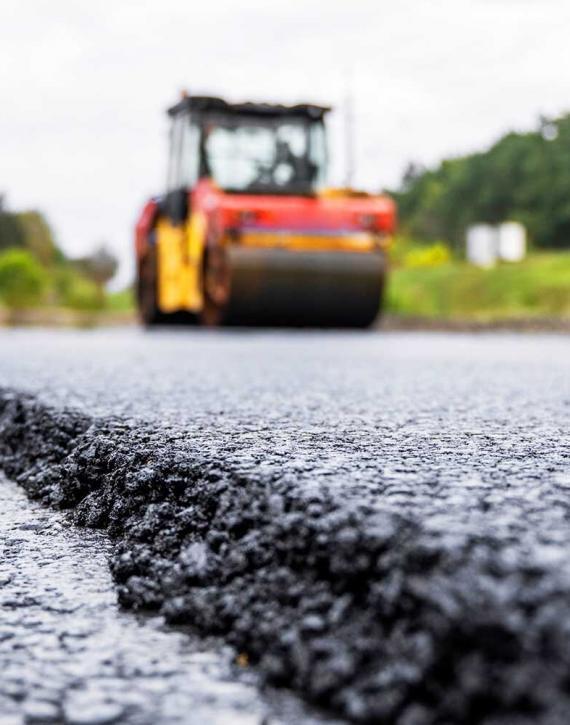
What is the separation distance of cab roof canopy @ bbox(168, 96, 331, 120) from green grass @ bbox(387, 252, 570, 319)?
7389 millimetres

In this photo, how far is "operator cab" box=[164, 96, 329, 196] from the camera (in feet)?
33.6

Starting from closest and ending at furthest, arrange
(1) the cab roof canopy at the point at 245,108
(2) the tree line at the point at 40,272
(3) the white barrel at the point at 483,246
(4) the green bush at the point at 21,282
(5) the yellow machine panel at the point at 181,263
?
1. (5) the yellow machine panel at the point at 181,263
2. (1) the cab roof canopy at the point at 245,108
3. (3) the white barrel at the point at 483,246
4. (4) the green bush at the point at 21,282
5. (2) the tree line at the point at 40,272

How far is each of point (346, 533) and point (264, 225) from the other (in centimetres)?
860

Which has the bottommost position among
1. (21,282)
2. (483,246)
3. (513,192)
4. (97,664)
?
(97,664)

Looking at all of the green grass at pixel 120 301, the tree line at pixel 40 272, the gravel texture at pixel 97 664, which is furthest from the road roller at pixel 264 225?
the green grass at pixel 120 301

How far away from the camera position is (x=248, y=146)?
10.5m

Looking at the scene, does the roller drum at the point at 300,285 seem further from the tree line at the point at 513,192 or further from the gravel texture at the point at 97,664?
the tree line at the point at 513,192

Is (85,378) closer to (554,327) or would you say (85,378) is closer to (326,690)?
(326,690)

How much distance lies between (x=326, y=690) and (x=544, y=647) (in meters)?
0.22

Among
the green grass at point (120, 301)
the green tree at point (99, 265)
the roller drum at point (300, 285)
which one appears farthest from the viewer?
the green tree at point (99, 265)

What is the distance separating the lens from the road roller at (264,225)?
31.4 ft

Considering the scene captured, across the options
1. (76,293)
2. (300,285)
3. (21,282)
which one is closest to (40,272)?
(21,282)

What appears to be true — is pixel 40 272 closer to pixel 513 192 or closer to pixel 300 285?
pixel 513 192

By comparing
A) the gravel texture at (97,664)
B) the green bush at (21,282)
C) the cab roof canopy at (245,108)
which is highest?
the cab roof canopy at (245,108)
